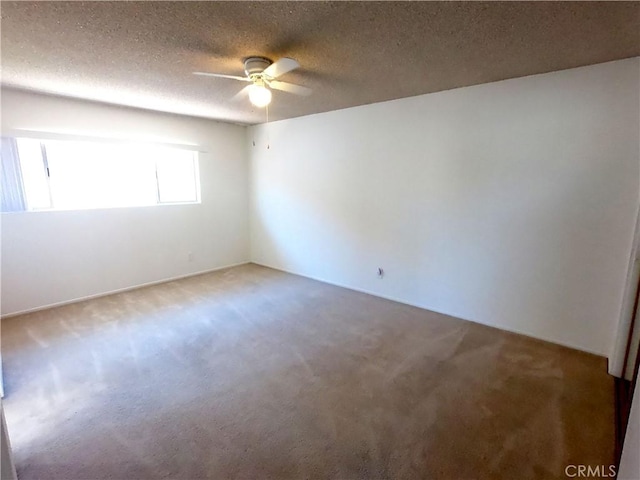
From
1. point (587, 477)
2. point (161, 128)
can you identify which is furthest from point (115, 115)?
point (587, 477)

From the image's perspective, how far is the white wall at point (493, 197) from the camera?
2449 millimetres

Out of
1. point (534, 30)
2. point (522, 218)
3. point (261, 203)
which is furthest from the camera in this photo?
point (261, 203)

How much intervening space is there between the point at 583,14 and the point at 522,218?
63.1 inches

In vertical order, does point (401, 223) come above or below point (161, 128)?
below

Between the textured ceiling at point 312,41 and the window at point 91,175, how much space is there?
78cm

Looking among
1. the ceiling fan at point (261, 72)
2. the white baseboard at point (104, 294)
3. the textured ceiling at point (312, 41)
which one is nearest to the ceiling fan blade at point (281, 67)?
the ceiling fan at point (261, 72)

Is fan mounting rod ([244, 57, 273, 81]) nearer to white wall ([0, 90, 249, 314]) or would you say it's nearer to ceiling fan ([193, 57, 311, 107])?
ceiling fan ([193, 57, 311, 107])

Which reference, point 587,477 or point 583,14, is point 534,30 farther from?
point 587,477

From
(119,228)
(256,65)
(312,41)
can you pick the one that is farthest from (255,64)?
(119,228)

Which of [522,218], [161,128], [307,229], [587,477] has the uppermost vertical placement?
[161,128]

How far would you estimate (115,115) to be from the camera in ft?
12.4

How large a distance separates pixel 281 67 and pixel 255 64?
0.25 m

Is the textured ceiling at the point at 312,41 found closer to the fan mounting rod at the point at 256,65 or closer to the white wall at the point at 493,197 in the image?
the fan mounting rod at the point at 256,65

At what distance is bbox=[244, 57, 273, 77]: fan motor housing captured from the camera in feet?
7.16
